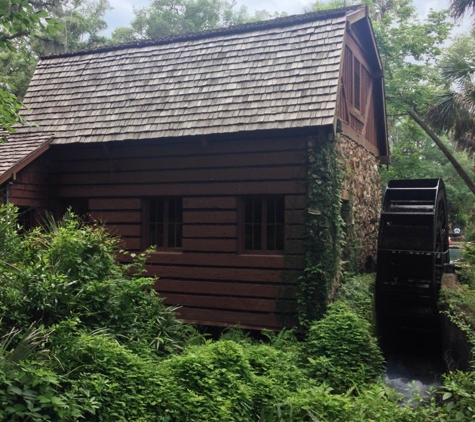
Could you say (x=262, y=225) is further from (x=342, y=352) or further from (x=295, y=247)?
(x=342, y=352)

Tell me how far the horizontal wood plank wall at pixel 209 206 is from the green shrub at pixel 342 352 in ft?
3.48

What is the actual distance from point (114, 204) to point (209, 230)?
2.31m

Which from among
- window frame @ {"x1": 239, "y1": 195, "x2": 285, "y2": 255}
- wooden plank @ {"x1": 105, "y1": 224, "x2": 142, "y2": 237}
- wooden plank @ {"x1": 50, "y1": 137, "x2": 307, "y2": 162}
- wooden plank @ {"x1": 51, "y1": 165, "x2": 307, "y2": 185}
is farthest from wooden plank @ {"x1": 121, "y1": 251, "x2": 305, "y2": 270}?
wooden plank @ {"x1": 50, "y1": 137, "x2": 307, "y2": 162}

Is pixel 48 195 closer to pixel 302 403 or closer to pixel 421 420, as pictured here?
pixel 302 403

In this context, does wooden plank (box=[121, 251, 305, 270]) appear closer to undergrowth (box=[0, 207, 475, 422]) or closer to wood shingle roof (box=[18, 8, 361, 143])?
undergrowth (box=[0, 207, 475, 422])

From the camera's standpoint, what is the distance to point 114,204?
10.8m

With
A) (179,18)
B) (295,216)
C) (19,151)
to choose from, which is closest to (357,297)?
(295,216)

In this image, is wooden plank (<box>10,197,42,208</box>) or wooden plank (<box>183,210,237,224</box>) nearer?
wooden plank (<box>183,210,237,224</box>)

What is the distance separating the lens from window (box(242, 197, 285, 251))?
959 centimetres

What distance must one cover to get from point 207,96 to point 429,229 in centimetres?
572

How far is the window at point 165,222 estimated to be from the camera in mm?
10500

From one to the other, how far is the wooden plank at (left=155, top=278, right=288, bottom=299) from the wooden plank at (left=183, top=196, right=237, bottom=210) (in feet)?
4.81

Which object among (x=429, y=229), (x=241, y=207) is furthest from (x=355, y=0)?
(x=241, y=207)

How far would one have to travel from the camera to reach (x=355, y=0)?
24.9 m
